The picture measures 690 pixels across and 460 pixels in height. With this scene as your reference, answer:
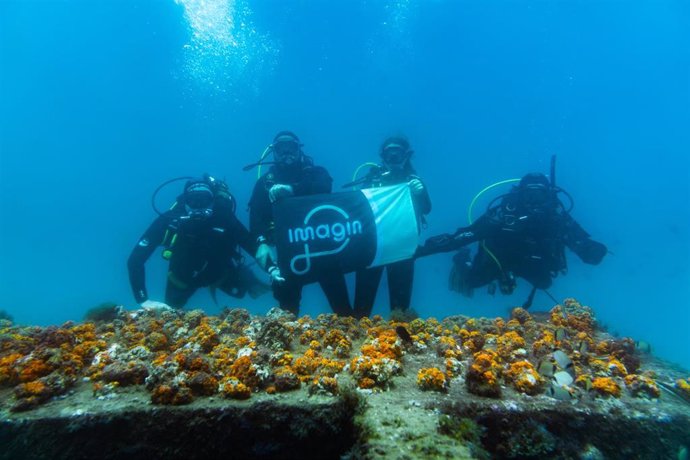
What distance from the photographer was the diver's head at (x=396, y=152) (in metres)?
8.86

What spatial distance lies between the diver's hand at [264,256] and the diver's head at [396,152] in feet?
11.3

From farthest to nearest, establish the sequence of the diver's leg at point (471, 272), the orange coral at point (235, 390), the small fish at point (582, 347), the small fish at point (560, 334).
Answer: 1. the diver's leg at point (471, 272)
2. the small fish at point (560, 334)
3. the small fish at point (582, 347)
4. the orange coral at point (235, 390)

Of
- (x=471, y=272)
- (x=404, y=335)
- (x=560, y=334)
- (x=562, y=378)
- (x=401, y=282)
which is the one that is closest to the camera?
(x=562, y=378)

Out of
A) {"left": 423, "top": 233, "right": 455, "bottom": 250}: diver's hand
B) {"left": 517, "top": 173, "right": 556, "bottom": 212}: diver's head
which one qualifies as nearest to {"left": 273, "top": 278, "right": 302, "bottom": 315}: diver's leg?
{"left": 423, "top": 233, "right": 455, "bottom": 250}: diver's hand

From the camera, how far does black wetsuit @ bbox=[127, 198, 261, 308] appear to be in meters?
8.92

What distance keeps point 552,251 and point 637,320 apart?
79004 mm

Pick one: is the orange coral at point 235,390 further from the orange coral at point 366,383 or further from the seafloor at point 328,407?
the orange coral at point 366,383

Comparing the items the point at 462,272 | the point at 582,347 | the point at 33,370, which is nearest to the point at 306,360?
the point at 33,370

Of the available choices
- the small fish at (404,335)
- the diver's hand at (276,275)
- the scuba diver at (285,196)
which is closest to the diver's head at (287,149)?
the scuba diver at (285,196)

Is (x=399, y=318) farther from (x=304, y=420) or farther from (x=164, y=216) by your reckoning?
→ (x=164, y=216)

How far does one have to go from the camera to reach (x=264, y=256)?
7676mm

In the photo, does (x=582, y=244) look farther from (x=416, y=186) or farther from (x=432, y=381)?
(x=432, y=381)

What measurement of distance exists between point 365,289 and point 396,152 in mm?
3317

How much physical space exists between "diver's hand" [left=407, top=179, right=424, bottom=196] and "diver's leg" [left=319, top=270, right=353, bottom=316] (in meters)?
2.28
